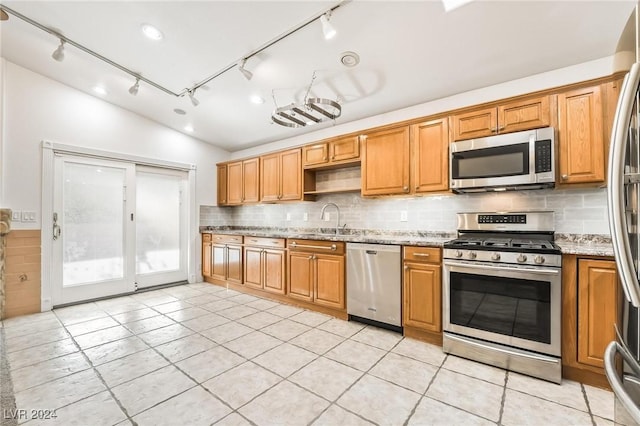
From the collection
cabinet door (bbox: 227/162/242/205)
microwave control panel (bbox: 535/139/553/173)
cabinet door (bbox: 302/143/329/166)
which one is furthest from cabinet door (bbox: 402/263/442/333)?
cabinet door (bbox: 227/162/242/205)

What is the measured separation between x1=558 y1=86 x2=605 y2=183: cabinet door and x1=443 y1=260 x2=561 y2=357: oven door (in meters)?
0.85

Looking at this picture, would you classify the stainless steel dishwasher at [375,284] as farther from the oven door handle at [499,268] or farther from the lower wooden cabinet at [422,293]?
the oven door handle at [499,268]

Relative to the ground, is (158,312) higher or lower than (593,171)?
lower

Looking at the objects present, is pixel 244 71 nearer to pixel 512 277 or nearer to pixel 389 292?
pixel 389 292

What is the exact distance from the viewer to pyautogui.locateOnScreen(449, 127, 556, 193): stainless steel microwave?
7.52ft

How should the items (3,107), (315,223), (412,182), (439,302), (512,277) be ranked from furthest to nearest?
(315,223), (3,107), (412,182), (439,302), (512,277)

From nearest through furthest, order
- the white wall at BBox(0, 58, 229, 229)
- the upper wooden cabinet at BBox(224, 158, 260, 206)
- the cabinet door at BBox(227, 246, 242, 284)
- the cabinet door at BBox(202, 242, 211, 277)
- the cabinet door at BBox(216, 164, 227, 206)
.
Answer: the white wall at BBox(0, 58, 229, 229) → the cabinet door at BBox(227, 246, 242, 284) → the upper wooden cabinet at BBox(224, 158, 260, 206) → the cabinet door at BBox(202, 242, 211, 277) → the cabinet door at BBox(216, 164, 227, 206)

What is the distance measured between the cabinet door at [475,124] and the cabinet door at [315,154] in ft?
5.32

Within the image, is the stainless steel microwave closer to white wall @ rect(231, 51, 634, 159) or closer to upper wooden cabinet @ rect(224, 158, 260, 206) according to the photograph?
white wall @ rect(231, 51, 634, 159)

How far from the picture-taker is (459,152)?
8.76ft

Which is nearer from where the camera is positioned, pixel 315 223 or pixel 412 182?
pixel 412 182

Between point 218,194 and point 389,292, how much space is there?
3943 mm

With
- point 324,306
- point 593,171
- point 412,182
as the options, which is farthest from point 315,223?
point 593,171

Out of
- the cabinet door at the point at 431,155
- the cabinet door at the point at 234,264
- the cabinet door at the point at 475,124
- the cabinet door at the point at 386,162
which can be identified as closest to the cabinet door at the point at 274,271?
the cabinet door at the point at 234,264
